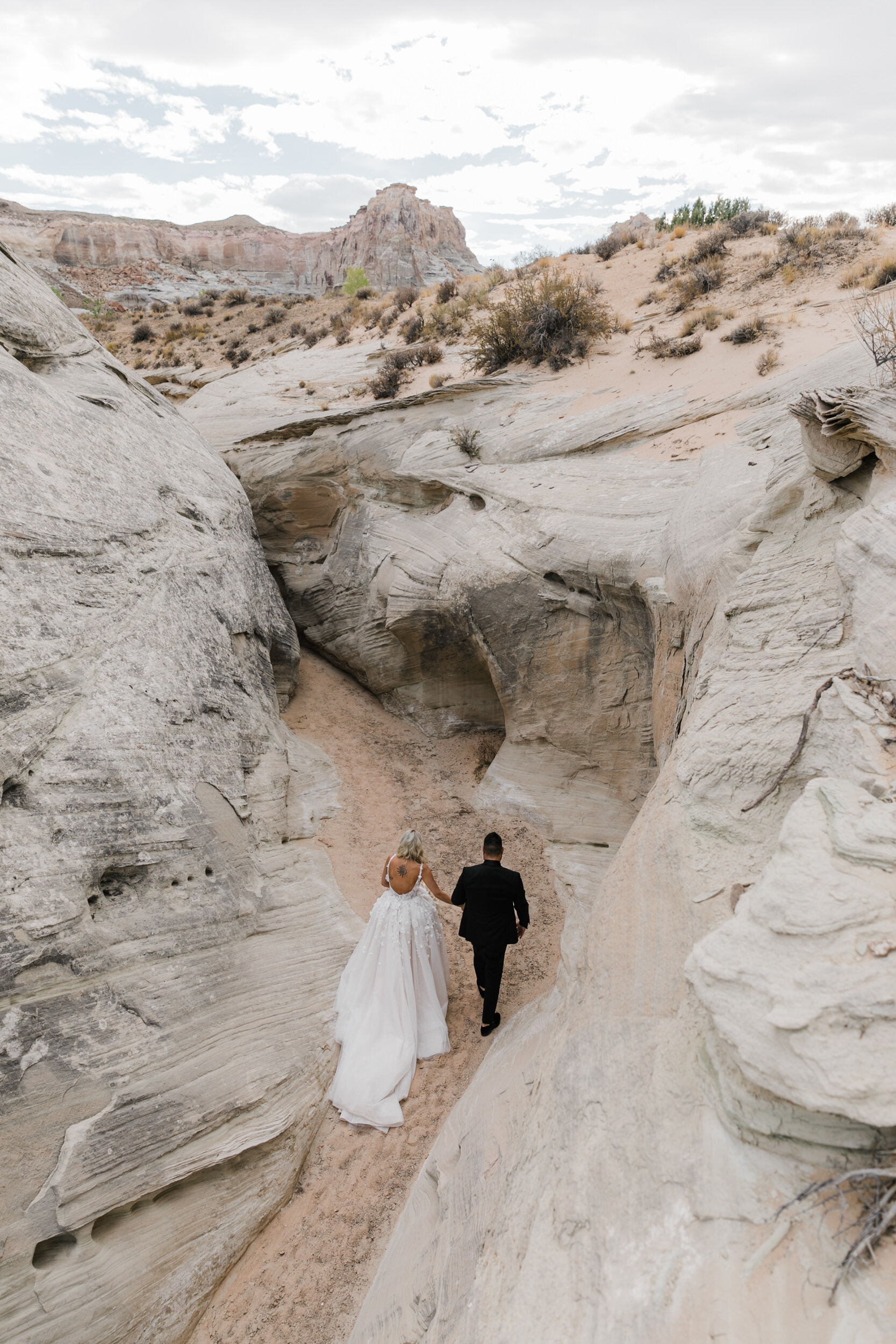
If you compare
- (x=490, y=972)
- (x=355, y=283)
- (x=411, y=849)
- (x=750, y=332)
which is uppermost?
(x=355, y=283)

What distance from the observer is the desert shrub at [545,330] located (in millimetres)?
10758

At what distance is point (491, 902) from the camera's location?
5.27 metres

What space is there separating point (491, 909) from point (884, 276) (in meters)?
10.4

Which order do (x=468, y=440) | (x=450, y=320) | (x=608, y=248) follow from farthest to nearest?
1. (x=608, y=248)
2. (x=450, y=320)
3. (x=468, y=440)

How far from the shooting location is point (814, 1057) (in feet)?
7.13

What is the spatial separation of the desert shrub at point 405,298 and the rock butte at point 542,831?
8.07 m

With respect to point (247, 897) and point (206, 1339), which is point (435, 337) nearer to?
point (247, 897)

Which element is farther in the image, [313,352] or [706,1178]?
[313,352]

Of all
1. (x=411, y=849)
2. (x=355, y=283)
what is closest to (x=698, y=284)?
(x=411, y=849)

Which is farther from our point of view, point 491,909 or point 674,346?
point 674,346

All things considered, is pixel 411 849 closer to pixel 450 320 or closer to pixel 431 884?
pixel 431 884

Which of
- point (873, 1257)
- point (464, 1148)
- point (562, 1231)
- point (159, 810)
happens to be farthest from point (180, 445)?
point (873, 1257)

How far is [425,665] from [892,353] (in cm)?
619

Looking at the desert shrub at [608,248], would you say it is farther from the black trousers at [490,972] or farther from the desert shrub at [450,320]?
the black trousers at [490,972]
